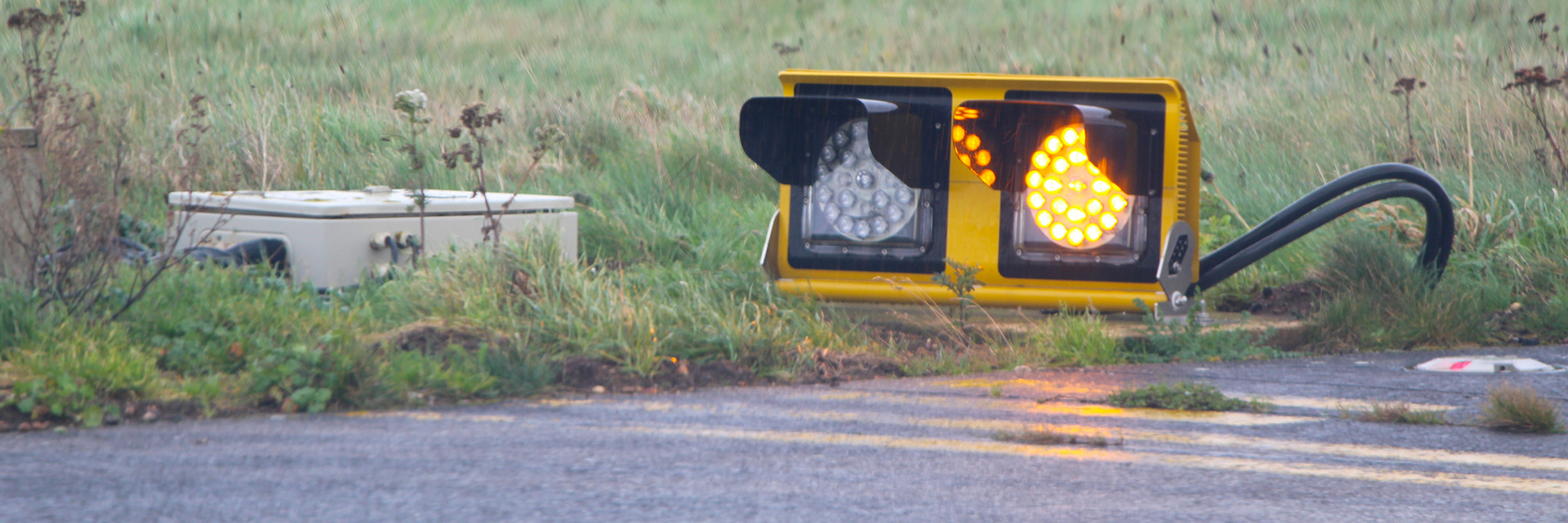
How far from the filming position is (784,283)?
20.3ft

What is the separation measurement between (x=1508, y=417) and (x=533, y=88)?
12.9 metres

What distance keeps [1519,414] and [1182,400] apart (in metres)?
0.96

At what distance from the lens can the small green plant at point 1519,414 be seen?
445cm

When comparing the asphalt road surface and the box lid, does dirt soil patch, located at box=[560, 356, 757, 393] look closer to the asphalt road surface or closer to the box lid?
the asphalt road surface

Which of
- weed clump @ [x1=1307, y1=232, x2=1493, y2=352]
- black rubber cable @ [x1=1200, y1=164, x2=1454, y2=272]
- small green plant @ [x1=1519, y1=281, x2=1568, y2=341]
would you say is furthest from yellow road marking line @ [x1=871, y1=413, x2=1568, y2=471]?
small green plant @ [x1=1519, y1=281, x2=1568, y2=341]

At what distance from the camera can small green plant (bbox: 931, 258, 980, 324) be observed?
584 cm

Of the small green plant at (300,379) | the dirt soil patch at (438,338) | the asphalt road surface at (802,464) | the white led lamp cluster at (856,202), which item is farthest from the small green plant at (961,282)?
the small green plant at (300,379)

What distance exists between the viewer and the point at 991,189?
241 inches

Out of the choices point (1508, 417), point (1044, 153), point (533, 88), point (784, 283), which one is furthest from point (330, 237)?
point (533, 88)

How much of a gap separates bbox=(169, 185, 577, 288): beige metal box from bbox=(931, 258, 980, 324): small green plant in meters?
1.55

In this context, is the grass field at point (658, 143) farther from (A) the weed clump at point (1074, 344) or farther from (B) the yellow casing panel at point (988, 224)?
(B) the yellow casing panel at point (988, 224)

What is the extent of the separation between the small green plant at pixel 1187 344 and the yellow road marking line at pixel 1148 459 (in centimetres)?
176

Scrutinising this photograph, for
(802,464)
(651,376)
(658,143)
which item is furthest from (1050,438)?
(658,143)

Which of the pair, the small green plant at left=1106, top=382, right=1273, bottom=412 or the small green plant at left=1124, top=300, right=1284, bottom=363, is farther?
→ the small green plant at left=1124, top=300, right=1284, bottom=363
